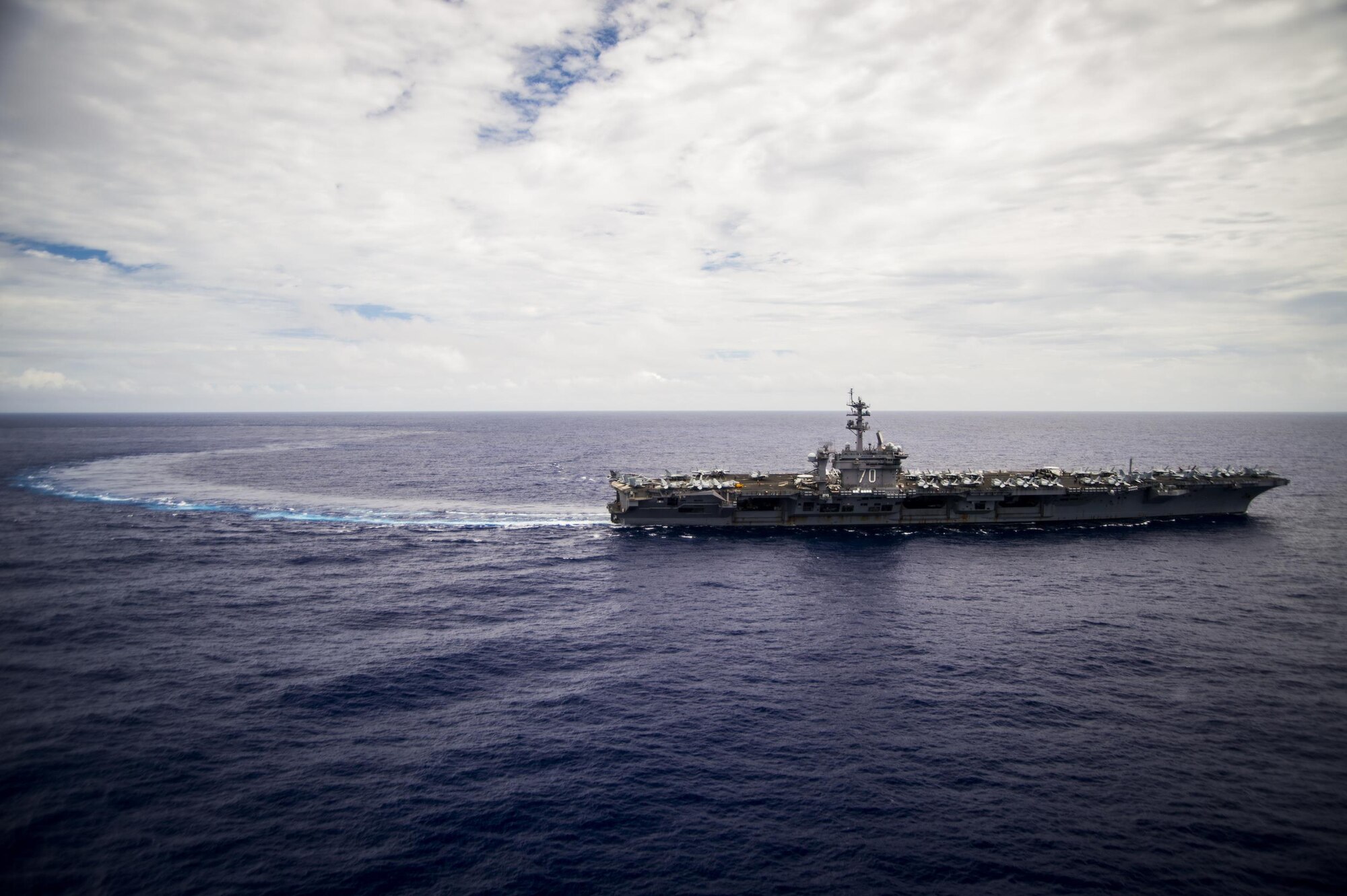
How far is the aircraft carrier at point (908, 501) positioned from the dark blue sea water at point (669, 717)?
32.0 ft

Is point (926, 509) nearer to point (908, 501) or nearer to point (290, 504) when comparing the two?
point (908, 501)

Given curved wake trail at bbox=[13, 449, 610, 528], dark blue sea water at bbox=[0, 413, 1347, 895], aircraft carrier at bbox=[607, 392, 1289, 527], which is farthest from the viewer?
curved wake trail at bbox=[13, 449, 610, 528]

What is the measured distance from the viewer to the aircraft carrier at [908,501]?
247ft

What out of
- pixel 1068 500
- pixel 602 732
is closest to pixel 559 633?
pixel 602 732

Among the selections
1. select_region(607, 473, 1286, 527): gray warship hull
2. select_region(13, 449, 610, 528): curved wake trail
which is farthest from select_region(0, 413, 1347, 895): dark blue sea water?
select_region(13, 449, 610, 528): curved wake trail

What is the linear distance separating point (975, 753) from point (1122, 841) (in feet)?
19.9

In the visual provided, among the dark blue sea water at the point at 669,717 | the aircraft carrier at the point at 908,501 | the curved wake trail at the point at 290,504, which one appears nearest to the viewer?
the dark blue sea water at the point at 669,717

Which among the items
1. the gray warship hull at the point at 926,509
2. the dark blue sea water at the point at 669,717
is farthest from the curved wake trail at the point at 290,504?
the dark blue sea water at the point at 669,717

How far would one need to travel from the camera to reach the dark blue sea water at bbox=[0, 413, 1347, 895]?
22406 millimetres

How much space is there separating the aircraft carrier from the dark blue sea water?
32.0 feet

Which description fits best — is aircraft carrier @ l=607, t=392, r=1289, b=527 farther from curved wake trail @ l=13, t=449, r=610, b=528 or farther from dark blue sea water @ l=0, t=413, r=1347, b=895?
dark blue sea water @ l=0, t=413, r=1347, b=895

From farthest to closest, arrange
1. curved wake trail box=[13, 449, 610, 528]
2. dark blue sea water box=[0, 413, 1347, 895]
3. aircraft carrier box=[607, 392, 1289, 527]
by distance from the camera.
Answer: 1. curved wake trail box=[13, 449, 610, 528]
2. aircraft carrier box=[607, 392, 1289, 527]
3. dark blue sea water box=[0, 413, 1347, 895]

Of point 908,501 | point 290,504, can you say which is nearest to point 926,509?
point 908,501

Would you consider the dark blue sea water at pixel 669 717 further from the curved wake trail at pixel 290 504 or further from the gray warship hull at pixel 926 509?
the curved wake trail at pixel 290 504
